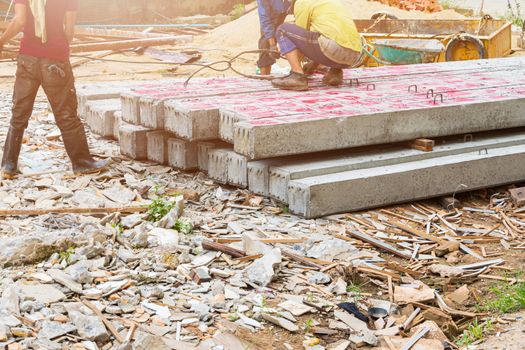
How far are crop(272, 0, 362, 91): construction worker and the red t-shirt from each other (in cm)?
245

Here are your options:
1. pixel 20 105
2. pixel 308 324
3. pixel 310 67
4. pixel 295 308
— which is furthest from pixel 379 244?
pixel 20 105

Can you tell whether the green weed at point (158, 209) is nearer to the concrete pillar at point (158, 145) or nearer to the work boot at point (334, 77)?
the concrete pillar at point (158, 145)

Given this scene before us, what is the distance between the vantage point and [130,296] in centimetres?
536

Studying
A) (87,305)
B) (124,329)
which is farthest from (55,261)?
(124,329)

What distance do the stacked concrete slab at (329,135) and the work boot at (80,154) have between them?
55 centimetres

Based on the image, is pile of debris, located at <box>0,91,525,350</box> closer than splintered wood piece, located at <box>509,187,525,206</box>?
Yes

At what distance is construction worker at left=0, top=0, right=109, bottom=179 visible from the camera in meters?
7.60

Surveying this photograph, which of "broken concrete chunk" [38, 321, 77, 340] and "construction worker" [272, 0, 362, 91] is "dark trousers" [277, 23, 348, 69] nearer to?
"construction worker" [272, 0, 362, 91]

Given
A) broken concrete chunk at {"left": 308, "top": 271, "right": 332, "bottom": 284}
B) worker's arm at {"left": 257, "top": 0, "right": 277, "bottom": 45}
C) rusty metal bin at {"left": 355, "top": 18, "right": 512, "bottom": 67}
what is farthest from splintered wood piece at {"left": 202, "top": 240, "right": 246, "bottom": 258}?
rusty metal bin at {"left": 355, "top": 18, "right": 512, "bottom": 67}

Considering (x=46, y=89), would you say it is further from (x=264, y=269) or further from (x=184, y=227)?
(x=264, y=269)

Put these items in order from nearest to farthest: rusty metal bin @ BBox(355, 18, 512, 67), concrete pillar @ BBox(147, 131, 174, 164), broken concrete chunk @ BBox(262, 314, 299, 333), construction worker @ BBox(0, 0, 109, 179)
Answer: broken concrete chunk @ BBox(262, 314, 299, 333)
construction worker @ BBox(0, 0, 109, 179)
concrete pillar @ BBox(147, 131, 174, 164)
rusty metal bin @ BBox(355, 18, 512, 67)

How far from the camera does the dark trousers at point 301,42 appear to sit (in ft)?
28.8

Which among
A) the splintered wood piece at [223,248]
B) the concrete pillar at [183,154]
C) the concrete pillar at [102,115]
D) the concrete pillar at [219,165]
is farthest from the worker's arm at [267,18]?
the splintered wood piece at [223,248]

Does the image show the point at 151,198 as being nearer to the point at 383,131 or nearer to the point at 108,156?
the point at 108,156
